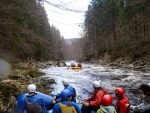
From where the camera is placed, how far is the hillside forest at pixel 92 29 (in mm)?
6004

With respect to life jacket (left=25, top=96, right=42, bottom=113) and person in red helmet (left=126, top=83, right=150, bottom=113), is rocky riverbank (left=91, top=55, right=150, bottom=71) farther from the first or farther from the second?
life jacket (left=25, top=96, right=42, bottom=113)

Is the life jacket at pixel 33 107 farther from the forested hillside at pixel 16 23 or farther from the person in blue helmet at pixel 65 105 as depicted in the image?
Result: the forested hillside at pixel 16 23

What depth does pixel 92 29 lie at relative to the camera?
21.7ft

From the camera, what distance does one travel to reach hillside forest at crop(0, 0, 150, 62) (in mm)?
6004

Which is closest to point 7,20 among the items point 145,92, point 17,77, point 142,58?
point 145,92

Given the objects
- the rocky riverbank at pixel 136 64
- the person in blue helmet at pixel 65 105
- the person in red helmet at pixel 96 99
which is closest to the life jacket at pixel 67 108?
the person in blue helmet at pixel 65 105

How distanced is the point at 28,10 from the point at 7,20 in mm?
1711

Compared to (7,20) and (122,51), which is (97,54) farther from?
(7,20)

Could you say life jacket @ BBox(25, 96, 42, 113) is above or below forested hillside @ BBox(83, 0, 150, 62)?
below

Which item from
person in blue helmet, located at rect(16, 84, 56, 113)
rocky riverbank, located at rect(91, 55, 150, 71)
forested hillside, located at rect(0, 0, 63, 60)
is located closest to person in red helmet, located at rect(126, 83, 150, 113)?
person in blue helmet, located at rect(16, 84, 56, 113)

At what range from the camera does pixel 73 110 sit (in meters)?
4.46

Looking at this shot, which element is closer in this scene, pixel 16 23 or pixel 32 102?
pixel 32 102

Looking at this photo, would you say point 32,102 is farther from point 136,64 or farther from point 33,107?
point 136,64

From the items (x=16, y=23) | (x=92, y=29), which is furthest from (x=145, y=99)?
(x=16, y=23)
